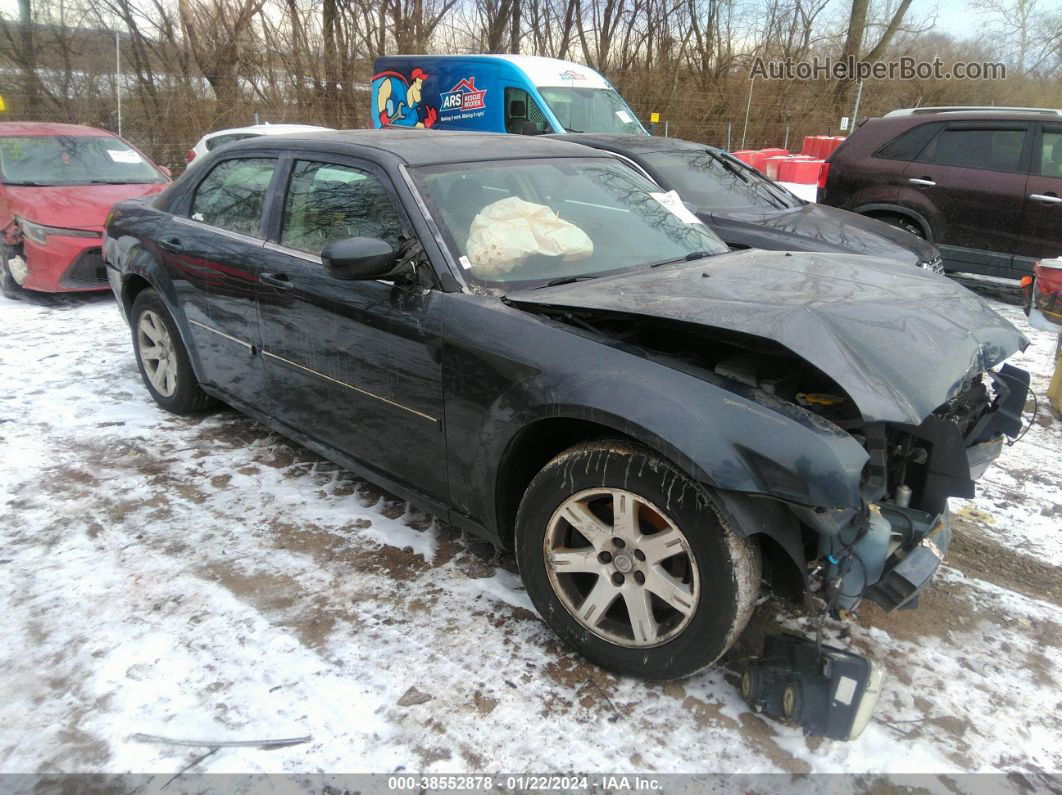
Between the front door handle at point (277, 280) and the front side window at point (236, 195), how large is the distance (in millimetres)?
278

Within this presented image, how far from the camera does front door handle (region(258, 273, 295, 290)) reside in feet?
10.8

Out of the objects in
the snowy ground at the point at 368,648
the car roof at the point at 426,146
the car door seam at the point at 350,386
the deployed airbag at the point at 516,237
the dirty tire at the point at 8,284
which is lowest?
the snowy ground at the point at 368,648

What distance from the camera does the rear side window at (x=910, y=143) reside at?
7.92m

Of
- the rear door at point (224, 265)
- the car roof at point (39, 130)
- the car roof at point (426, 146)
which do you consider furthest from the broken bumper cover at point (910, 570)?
the car roof at point (39, 130)

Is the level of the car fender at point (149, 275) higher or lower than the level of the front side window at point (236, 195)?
lower

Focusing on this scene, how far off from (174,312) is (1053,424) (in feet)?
17.7

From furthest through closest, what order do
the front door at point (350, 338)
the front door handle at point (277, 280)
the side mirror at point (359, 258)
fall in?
the front door handle at point (277, 280)
the front door at point (350, 338)
the side mirror at point (359, 258)

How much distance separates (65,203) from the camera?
6895 millimetres

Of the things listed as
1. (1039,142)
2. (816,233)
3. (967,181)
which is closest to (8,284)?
(816,233)

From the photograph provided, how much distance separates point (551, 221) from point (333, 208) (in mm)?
981

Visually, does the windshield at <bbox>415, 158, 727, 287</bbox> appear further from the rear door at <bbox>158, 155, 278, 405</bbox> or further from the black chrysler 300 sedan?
the rear door at <bbox>158, 155, 278, 405</bbox>

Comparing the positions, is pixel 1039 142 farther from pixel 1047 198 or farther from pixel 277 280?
Result: pixel 277 280

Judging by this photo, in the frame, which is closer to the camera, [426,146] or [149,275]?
[426,146]

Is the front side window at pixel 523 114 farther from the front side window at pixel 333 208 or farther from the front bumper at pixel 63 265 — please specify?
the front side window at pixel 333 208
